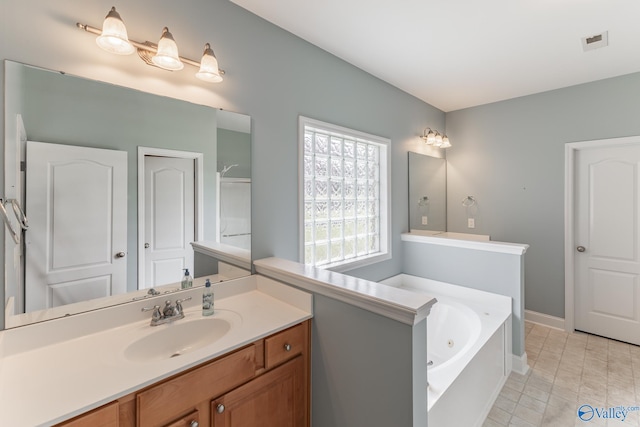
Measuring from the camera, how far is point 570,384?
2184 mm

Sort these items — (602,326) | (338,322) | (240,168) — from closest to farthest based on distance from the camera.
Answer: (338,322)
(240,168)
(602,326)

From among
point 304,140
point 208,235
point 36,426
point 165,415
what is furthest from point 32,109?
point 304,140

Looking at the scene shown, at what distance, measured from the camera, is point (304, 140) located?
2168mm

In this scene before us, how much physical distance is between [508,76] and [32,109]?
3.53 metres

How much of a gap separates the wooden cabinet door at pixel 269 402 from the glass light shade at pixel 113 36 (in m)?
1.52

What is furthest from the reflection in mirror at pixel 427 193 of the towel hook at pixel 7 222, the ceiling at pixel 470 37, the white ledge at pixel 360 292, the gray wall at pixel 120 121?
the towel hook at pixel 7 222

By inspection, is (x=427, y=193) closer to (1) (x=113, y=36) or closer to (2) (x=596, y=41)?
(2) (x=596, y=41)

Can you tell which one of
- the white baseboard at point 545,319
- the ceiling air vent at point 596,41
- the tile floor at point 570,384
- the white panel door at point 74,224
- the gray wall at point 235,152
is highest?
the ceiling air vent at point 596,41

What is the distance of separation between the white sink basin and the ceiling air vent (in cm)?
318

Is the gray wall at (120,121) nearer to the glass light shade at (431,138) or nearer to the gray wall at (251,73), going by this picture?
the gray wall at (251,73)

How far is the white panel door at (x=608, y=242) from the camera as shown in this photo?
9.06 feet

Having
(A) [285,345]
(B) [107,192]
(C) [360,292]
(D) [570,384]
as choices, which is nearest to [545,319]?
(D) [570,384]

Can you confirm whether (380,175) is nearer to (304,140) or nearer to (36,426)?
(304,140)

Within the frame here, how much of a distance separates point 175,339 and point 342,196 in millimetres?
1731
